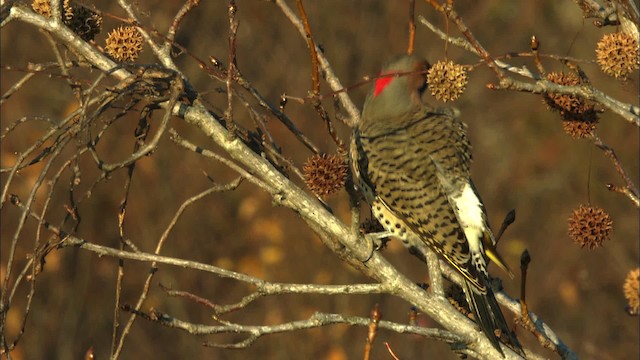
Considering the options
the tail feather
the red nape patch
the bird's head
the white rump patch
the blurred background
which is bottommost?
the tail feather

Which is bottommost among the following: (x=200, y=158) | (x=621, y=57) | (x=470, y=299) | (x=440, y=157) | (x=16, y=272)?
(x=470, y=299)

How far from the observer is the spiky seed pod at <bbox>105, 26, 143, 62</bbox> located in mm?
3279

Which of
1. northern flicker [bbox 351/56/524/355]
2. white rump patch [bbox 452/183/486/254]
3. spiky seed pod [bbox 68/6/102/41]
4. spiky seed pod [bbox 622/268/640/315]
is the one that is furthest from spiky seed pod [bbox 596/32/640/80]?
spiky seed pod [bbox 68/6/102/41]

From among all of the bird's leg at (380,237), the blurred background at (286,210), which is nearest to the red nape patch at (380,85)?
the bird's leg at (380,237)

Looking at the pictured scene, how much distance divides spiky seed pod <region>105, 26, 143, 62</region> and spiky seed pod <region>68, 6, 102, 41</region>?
132 millimetres

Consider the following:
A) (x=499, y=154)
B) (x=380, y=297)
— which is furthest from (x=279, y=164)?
(x=499, y=154)

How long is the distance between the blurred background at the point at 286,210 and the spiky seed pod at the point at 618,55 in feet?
15.6

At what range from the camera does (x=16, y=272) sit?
930 centimetres

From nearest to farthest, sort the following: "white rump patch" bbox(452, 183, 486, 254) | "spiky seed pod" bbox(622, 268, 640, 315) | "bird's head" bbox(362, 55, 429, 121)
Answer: "spiky seed pod" bbox(622, 268, 640, 315), "white rump patch" bbox(452, 183, 486, 254), "bird's head" bbox(362, 55, 429, 121)

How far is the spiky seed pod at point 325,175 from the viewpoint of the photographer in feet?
10.7

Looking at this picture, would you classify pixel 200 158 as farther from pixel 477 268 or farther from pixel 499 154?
pixel 477 268

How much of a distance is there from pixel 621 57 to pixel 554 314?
23.3 feet

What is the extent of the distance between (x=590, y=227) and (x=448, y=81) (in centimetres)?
66

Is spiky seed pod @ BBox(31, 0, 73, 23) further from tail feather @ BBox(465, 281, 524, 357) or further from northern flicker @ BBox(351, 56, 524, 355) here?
tail feather @ BBox(465, 281, 524, 357)
